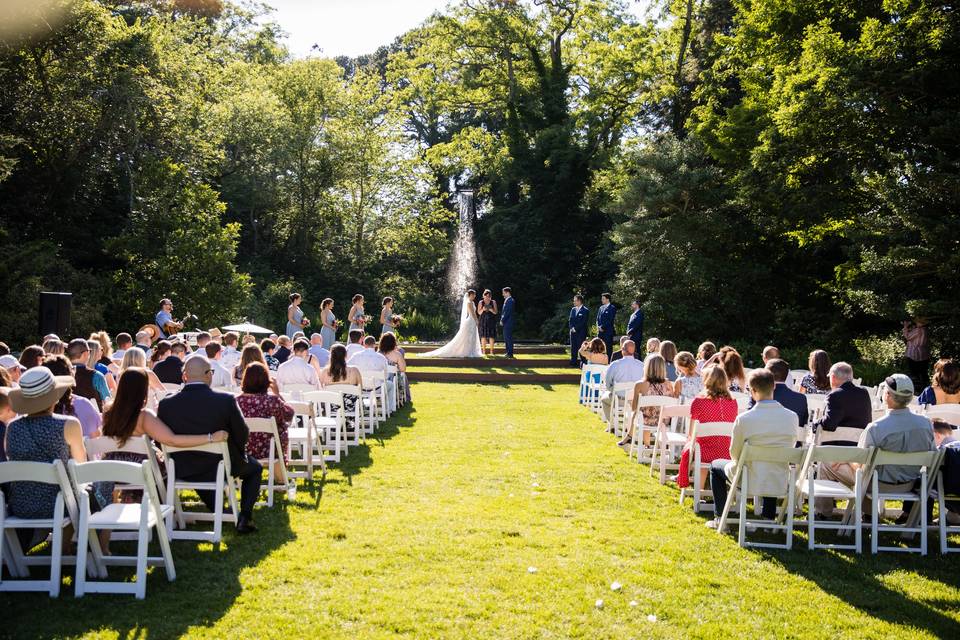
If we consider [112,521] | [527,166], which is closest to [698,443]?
[112,521]

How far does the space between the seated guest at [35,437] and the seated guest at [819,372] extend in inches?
303

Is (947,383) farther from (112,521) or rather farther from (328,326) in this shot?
(328,326)

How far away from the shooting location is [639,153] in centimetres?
2736

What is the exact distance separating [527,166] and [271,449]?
103 feet

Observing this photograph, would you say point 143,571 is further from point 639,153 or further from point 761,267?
point 639,153

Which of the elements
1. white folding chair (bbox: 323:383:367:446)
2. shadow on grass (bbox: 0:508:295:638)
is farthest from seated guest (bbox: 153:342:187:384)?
shadow on grass (bbox: 0:508:295:638)

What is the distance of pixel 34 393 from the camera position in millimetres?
5160

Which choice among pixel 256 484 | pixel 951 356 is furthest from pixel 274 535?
pixel 951 356

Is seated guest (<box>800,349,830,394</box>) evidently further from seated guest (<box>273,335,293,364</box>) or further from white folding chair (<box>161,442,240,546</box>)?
seated guest (<box>273,335,293,364</box>)

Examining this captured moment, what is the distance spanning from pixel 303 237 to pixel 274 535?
30.9m

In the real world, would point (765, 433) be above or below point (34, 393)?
below

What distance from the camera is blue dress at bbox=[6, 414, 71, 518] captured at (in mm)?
5160

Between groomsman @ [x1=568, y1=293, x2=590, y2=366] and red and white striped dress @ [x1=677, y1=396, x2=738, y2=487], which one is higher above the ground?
groomsman @ [x1=568, y1=293, x2=590, y2=366]

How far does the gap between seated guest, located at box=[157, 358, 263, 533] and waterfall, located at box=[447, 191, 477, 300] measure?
103 feet
